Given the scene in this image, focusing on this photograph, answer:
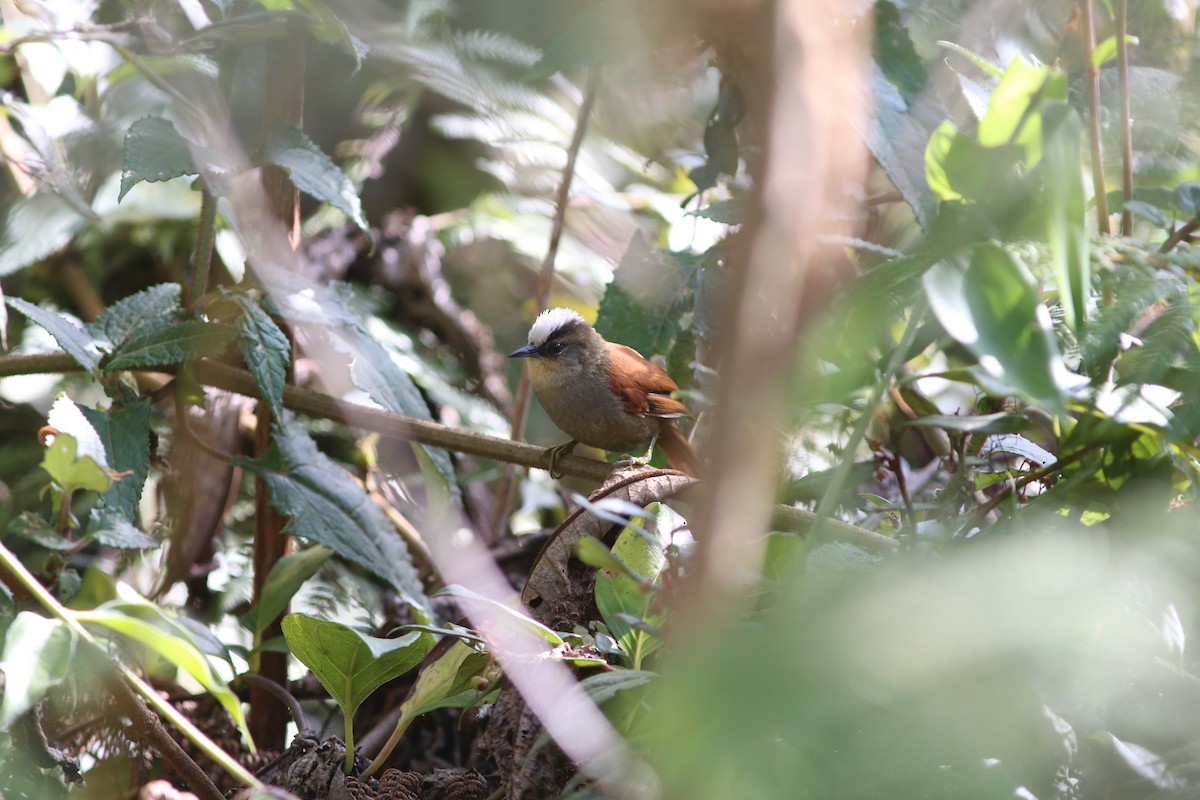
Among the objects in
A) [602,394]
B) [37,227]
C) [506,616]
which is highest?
[506,616]

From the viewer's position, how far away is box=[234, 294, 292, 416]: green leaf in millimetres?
1715

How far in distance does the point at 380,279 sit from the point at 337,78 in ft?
2.68

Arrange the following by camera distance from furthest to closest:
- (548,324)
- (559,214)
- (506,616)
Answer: (548,324) → (559,214) → (506,616)

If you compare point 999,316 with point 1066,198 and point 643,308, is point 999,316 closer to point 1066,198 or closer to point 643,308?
point 1066,198

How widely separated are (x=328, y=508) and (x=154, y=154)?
0.74m

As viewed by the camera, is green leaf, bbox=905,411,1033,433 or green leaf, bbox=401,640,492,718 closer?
green leaf, bbox=905,411,1033,433

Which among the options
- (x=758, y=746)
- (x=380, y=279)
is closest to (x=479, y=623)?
(x=758, y=746)

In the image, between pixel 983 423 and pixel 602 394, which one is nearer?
pixel 983 423

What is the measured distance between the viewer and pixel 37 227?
2873 millimetres

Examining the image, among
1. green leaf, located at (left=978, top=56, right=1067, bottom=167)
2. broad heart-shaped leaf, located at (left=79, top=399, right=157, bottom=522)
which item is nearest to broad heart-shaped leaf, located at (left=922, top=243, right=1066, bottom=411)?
green leaf, located at (left=978, top=56, right=1067, bottom=167)

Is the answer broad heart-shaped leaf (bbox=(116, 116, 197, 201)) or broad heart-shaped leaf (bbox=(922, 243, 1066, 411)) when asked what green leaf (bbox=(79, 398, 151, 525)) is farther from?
broad heart-shaped leaf (bbox=(922, 243, 1066, 411))

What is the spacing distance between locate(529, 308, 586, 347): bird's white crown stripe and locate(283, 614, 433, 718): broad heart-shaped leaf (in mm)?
1702

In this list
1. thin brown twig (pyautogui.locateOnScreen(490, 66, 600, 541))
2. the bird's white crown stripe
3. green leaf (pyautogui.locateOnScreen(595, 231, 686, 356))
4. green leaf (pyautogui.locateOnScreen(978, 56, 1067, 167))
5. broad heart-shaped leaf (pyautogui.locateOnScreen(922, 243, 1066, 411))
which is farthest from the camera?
the bird's white crown stripe

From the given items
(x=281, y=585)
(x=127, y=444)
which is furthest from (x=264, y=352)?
(x=281, y=585)
